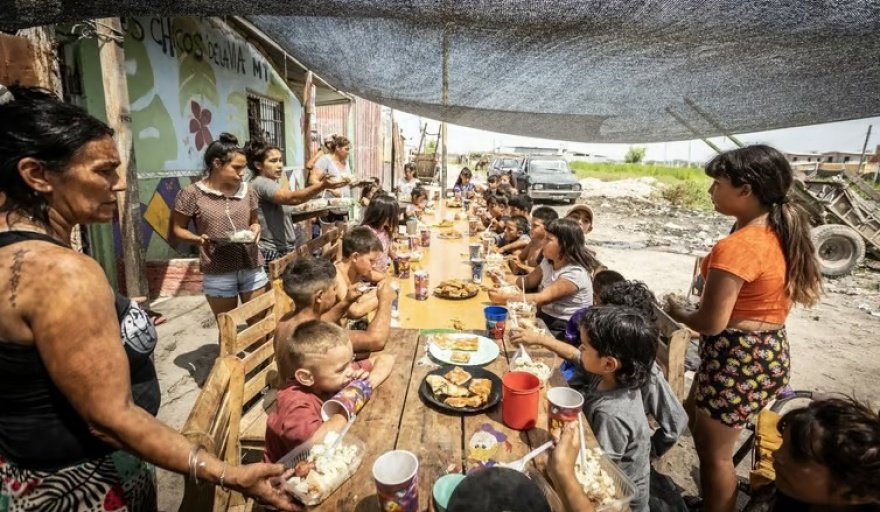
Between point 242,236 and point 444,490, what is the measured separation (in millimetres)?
2759

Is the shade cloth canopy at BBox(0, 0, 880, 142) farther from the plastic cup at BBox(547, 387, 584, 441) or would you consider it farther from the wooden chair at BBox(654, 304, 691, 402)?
the plastic cup at BBox(547, 387, 584, 441)

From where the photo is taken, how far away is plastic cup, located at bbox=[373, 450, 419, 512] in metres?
1.19

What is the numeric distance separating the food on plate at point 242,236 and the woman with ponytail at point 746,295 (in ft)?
10.2

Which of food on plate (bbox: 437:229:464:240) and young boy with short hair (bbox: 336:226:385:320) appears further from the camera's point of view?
food on plate (bbox: 437:229:464:240)

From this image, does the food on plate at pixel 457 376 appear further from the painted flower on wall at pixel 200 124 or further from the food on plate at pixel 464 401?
the painted flower on wall at pixel 200 124

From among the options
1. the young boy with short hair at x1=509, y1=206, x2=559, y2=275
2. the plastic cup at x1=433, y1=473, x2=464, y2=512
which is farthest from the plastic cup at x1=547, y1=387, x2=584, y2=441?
the young boy with short hair at x1=509, y1=206, x2=559, y2=275

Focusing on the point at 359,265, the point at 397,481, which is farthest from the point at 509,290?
the point at 397,481

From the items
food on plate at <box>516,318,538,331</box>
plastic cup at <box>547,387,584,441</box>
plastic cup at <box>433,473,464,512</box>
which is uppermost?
plastic cup at <box>547,387,584,441</box>

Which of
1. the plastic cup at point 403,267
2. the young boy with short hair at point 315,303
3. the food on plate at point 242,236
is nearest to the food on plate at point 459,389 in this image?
the young boy with short hair at point 315,303

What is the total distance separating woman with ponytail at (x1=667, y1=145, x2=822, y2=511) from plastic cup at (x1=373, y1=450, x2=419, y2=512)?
1641 mm

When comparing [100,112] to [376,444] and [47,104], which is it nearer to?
[47,104]

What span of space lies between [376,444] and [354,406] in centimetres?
21

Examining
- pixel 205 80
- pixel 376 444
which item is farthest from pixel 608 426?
pixel 205 80

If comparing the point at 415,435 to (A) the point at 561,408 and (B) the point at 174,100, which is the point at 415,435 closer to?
(A) the point at 561,408
